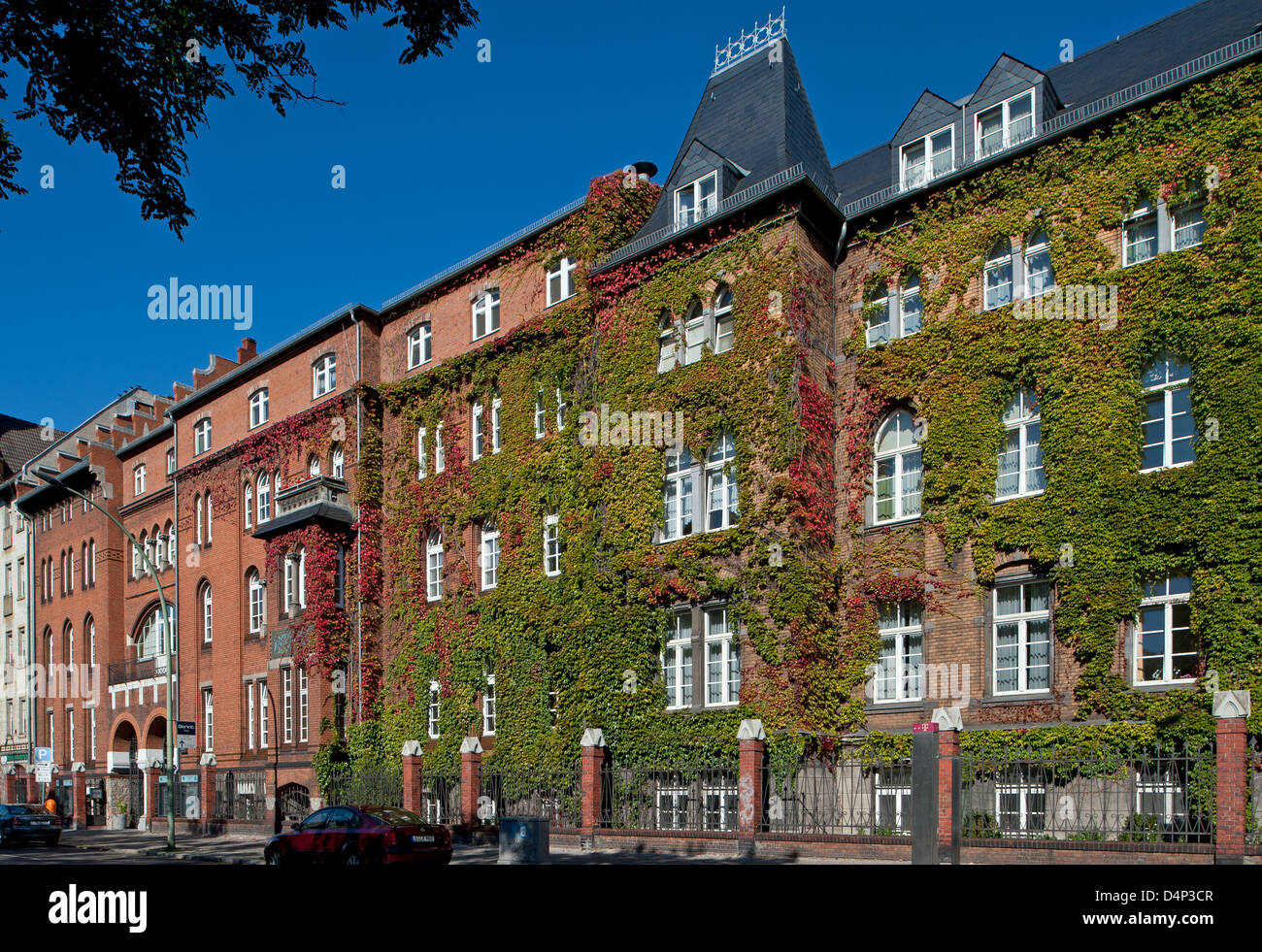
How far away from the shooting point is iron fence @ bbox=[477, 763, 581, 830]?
2628 centimetres

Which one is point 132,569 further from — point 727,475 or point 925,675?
point 925,675

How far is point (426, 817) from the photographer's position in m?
30.1

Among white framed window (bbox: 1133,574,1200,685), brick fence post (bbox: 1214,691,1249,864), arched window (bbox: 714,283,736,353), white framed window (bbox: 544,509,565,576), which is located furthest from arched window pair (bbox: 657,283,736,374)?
brick fence post (bbox: 1214,691,1249,864)

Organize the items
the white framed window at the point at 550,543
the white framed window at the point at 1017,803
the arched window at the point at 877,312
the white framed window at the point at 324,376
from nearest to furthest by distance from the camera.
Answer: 1. the white framed window at the point at 1017,803
2. the arched window at the point at 877,312
3. the white framed window at the point at 550,543
4. the white framed window at the point at 324,376

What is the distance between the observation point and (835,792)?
21.5 meters

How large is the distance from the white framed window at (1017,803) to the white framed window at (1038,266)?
937cm

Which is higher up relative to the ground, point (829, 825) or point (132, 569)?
point (132, 569)

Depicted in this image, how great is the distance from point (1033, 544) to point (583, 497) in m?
11.1

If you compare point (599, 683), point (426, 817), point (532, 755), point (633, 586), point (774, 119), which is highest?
point (774, 119)

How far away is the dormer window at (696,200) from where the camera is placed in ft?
90.5

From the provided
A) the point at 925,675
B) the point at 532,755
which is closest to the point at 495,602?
the point at 532,755

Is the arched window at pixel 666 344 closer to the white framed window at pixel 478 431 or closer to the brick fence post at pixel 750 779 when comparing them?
the white framed window at pixel 478 431

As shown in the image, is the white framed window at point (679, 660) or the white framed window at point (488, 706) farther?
the white framed window at point (488, 706)

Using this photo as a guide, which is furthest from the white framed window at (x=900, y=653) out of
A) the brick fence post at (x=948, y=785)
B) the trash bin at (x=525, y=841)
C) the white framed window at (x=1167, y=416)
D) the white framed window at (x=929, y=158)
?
the white framed window at (x=929, y=158)
